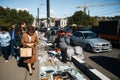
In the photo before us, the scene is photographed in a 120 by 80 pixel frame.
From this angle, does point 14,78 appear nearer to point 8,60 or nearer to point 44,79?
point 44,79

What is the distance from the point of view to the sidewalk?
770 cm

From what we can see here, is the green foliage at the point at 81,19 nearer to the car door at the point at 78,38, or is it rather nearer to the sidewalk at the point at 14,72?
the car door at the point at 78,38

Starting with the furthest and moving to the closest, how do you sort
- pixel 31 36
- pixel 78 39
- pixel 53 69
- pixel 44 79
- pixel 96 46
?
1. pixel 78 39
2. pixel 96 46
3. pixel 53 69
4. pixel 31 36
5. pixel 44 79

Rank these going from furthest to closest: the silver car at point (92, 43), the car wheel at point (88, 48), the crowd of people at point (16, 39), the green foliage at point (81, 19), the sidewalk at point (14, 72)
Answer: the green foliage at point (81, 19)
the car wheel at point (88, 48)
the silver car at point (92, 43)
the crowd of people at point (16, 39)
the sidewalk at point (14, 72)

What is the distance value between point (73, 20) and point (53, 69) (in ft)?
246

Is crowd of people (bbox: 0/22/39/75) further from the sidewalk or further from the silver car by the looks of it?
the silver car

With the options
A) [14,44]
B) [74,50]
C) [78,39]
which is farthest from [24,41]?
[78,39]

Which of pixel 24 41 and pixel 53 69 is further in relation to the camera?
pixel 53 69

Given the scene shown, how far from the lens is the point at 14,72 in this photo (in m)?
8.47

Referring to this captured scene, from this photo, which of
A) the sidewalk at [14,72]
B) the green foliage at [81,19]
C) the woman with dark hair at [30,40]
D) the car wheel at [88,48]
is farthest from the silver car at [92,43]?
the green foliage at [81,19]

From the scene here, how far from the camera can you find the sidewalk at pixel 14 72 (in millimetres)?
Result: 7698

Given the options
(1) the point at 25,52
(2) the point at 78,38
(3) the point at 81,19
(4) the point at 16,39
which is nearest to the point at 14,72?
(1) the point at 25,52

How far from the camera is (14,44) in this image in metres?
11.1

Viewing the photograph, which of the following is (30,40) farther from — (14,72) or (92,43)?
(92,43)
